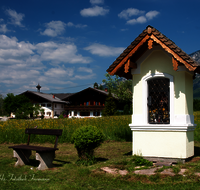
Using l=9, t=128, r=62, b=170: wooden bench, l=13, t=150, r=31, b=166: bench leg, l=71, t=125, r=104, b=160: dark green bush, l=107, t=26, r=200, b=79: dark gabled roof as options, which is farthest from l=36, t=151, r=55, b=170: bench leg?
l=107, t=26, r=200, b=79: dark gabled roof

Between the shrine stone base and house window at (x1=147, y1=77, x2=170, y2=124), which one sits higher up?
house window at (x1=147, y1=77, x2=170, y2=124)

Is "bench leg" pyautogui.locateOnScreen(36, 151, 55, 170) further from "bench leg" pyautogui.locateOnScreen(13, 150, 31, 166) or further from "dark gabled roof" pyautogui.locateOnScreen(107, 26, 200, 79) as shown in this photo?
"dark gabled roof" pyautogui.locateOnScreen(107, 26, 200, 79)

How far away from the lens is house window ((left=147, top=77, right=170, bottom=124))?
7.81 meters

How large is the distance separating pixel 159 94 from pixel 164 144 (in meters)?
1.68

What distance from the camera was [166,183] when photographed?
5.34m

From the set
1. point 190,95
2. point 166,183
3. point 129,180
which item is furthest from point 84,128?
point 190,95

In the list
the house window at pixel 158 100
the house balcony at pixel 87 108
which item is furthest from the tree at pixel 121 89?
the house window at pixel 158 100

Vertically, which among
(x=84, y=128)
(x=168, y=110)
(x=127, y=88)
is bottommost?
(x=84, y=128)

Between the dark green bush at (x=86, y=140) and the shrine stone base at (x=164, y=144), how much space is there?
1334 millimetres

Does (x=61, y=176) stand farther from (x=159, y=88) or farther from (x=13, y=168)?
(x=159, y=88)

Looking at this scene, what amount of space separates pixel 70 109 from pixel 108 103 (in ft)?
45.0

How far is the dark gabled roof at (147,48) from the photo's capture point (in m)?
6.84

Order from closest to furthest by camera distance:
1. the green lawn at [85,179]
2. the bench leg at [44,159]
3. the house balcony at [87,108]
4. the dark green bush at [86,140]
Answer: the green lawn at [85,179], the bench leg at [44,159], the dark green bush at [86,140], the house balcony at [87,108]

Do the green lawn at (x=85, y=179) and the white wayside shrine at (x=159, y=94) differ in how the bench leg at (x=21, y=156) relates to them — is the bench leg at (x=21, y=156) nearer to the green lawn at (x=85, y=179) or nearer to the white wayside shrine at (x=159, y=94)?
the green lawn at (x=85, y=179)
